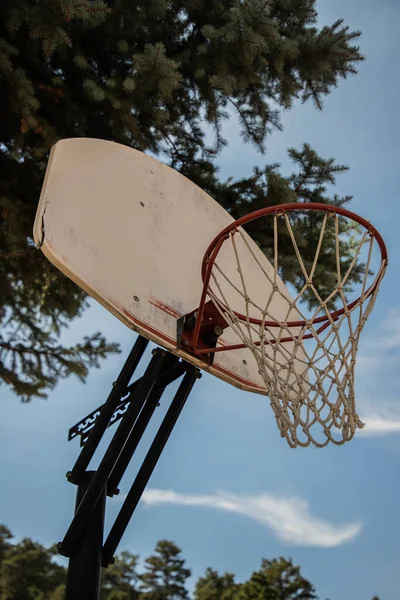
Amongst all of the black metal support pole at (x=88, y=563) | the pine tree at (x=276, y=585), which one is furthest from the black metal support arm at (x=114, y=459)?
the pine tree at (x=276, y=585)

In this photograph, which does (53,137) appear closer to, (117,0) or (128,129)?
(128,129)

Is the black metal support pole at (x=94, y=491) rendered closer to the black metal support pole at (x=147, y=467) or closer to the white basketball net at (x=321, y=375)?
the black metal support pole at (x=147, y=467)

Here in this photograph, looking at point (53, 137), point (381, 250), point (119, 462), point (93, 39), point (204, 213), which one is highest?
point (93, 39)

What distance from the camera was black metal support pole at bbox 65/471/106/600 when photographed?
107 inches

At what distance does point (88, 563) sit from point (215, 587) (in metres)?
9.81

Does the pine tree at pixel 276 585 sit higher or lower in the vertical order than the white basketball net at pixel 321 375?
higher

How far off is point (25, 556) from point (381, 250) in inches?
392

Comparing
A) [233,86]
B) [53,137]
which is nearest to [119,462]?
[53,137]

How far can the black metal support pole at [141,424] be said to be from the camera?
3.06 m

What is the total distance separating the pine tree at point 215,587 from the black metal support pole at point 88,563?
918 cm

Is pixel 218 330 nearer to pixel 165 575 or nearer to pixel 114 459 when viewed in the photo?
pixel 114 459

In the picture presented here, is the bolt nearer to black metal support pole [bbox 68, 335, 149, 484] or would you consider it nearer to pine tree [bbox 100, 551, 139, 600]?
black metal support pole [bbox 68, 335, 149, 484]

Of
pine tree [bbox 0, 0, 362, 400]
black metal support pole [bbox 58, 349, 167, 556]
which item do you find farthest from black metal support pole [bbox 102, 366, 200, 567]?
pine tree [bbox 0, 0, 362, 400]

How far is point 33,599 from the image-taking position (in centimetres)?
1065
